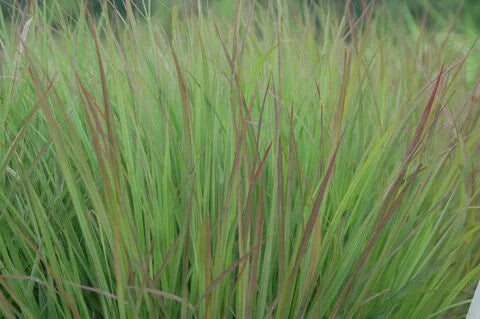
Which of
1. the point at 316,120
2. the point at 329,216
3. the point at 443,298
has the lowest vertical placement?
the point at 443,298

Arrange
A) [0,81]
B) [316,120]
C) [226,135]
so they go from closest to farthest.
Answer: [226,135]
[316,120]
[0,81]

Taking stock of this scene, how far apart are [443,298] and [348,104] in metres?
0.32

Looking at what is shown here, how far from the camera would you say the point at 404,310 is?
3.15 ft

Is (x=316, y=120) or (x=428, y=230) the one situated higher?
(x=316, y=120)

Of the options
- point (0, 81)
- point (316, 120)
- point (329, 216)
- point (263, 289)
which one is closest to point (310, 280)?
point (263, 289)

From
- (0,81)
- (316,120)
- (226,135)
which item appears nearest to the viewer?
(226,135)

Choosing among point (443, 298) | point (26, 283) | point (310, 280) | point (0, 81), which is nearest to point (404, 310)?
point (443, 298)

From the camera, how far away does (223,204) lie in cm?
89

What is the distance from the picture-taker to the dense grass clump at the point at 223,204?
808 millimetres

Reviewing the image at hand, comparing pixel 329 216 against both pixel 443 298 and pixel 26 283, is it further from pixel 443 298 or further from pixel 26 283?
pixel 26 283

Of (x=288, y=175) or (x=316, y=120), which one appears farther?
(x=316, y=120)

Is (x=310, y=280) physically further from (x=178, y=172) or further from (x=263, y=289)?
(x=178, y=172)

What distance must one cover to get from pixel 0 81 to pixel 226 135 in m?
0.53

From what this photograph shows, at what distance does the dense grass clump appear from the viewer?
31.8 inches
